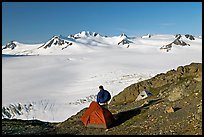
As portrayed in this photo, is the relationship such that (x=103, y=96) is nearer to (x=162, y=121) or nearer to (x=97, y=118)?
(x=97, y=118)

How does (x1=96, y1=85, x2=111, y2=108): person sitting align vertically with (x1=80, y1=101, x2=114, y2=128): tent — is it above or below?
above

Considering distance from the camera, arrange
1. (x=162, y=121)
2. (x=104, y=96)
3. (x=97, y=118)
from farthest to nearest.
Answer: (x=104, y=96) → (x=97, y=118) → (x=162, y=121)

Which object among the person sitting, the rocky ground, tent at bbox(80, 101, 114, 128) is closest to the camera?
the rocky ground

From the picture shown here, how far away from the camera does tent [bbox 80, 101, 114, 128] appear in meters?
14.5

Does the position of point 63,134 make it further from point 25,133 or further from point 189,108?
point 189,108

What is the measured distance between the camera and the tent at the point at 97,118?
14477 millimetres

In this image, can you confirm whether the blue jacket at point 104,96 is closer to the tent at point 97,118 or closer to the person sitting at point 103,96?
the person sitting at point 103,96

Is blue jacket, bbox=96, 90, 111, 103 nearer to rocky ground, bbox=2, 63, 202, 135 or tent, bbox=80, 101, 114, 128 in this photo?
tent, bbox=80, 101, 114, 128

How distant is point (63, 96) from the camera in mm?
48188

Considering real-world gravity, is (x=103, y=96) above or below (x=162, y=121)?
above

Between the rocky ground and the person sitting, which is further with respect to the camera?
the person sitting

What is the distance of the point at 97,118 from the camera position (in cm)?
1463

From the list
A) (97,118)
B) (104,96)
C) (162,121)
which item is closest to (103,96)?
(104,96)

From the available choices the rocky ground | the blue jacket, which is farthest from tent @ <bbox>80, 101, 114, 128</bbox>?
the blue jacket
